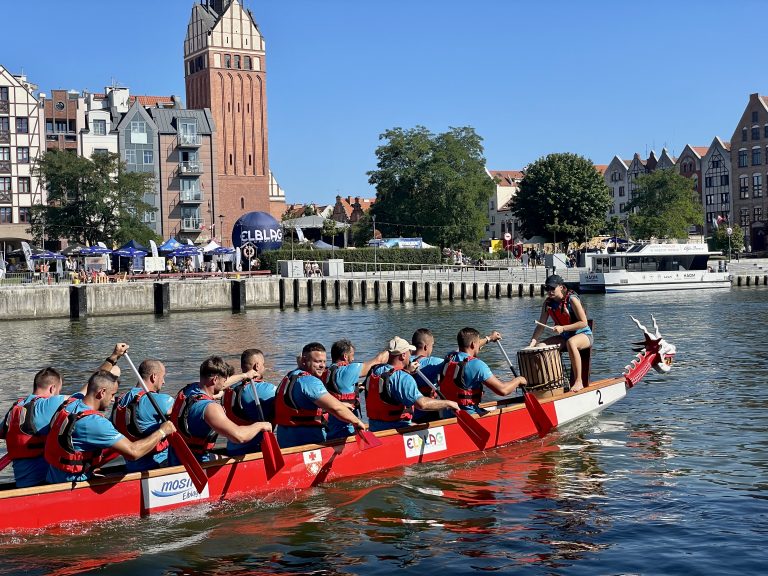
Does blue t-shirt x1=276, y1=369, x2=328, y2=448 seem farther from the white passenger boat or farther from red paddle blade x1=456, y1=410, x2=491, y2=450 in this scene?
the white passenger boat

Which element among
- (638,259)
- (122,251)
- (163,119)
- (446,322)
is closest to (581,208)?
(638,259)

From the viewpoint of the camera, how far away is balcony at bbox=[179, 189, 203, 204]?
3676 inches

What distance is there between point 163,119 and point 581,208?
129ft

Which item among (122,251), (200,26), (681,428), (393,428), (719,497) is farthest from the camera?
(200,26)

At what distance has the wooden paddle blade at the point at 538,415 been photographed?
52.1 feet

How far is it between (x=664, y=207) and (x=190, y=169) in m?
46.5

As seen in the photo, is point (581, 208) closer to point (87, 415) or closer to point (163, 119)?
point (163, 119)

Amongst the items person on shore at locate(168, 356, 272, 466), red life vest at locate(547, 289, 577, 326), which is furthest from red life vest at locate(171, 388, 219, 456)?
red life vest at locate(547, 289, 577, 326)

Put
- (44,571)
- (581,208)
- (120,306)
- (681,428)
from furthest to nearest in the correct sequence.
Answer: (581,208) < (120,306) < (681,428) < (44,571)

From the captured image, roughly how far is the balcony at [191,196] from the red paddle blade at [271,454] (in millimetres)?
83024

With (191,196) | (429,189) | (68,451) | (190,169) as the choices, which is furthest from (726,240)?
(68,451)

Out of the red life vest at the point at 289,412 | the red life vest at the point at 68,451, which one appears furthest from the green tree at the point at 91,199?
the red life vest at the point at 68,451

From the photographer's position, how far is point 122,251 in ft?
205

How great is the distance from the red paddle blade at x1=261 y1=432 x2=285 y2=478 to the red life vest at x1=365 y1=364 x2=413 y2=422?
1.83 m
